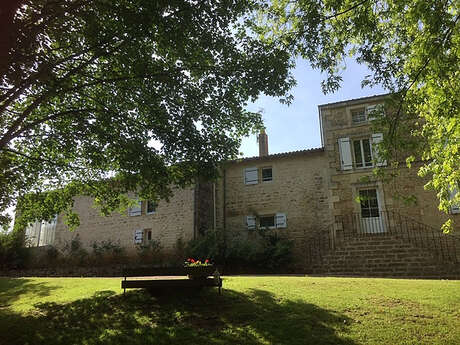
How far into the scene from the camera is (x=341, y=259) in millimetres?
13711

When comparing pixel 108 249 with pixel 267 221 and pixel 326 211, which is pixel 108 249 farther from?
pixel 326 211

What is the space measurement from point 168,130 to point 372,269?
9.46 m

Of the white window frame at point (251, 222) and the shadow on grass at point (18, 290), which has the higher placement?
the white window frame at point (251, 222)

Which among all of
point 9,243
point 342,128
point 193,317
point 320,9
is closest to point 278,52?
point 320,9

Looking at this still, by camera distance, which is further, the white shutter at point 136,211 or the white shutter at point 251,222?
the white shutter at point 136,211

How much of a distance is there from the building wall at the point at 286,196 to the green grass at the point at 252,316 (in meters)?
7.97

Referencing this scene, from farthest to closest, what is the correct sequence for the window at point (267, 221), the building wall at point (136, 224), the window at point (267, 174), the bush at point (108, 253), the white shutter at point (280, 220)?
the bush at point (108, 253), the window at point (267, 174), the building wall at point (136, 224), the window at point (267, 221), the white shutter at point (280, 220)

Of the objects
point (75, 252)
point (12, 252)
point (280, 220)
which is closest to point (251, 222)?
point (280, 220)

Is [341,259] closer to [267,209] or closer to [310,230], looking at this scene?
[310,230]

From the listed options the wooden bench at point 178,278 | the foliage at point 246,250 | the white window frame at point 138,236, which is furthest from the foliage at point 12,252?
the wooden bench at point 178,278

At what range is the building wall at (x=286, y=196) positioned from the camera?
54.6ft

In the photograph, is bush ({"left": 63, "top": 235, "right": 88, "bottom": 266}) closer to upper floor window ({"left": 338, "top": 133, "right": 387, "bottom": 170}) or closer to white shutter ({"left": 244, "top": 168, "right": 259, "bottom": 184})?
white shutter ({"left": 244, "top": 168, "right": 259, "bottom": 184})

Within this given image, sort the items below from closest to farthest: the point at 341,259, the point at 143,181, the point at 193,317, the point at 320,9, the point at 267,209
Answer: the point at 193,317 → the point at 320,9 → the point at 143,181 → the point at 341,259 → the point at 267,209

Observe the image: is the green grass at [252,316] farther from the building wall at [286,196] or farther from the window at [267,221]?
the window at [267,221]
